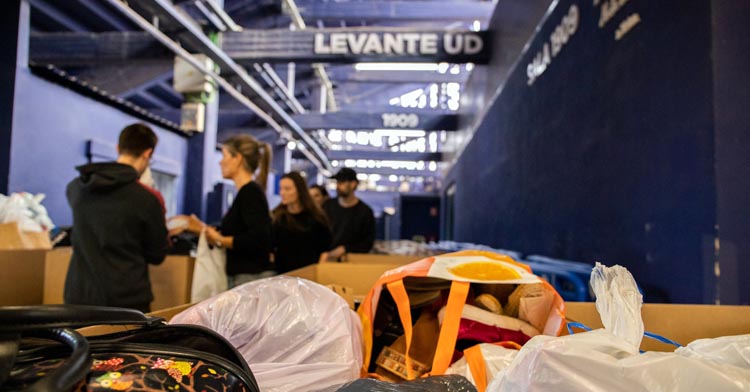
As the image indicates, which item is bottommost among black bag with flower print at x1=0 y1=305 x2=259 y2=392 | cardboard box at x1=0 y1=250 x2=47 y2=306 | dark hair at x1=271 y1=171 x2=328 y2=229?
cardboard box at x1=0 y1=250 x2=47 y2=306

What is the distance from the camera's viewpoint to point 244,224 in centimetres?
234

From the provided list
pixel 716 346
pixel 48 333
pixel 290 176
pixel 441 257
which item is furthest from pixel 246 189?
pixel 716 346

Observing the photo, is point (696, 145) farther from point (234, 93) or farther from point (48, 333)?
point (234, 93)

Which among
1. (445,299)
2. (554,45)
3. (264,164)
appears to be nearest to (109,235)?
(264,164)

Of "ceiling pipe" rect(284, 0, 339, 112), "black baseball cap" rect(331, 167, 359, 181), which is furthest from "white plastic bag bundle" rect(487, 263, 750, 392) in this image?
"ceiling pipe" rect(284, 0, 339, 112)

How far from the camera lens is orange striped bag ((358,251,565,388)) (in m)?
1.07

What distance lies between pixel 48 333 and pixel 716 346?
3.03 ft

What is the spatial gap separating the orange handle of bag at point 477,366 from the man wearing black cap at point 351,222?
8.81ft

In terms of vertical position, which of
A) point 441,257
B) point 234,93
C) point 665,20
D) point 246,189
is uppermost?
point 234,93

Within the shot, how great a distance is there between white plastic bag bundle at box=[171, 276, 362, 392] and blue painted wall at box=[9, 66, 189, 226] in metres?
4.34

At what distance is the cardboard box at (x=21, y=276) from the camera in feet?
7.72

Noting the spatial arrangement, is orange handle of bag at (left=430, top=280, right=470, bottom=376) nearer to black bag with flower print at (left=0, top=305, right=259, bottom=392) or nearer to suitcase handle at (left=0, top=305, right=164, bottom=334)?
black bag with flower print at (left=0, top=305, right=259, bottom=392)

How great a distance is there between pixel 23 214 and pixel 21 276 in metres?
0.38

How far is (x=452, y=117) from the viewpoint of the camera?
11.1 metres
